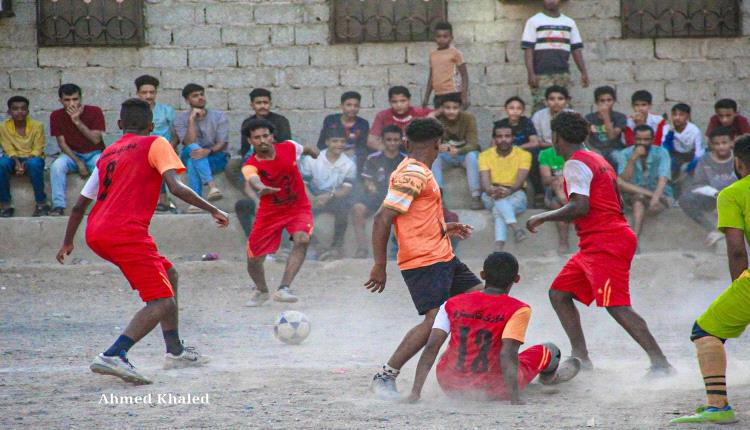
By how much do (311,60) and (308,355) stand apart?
7.55 metres

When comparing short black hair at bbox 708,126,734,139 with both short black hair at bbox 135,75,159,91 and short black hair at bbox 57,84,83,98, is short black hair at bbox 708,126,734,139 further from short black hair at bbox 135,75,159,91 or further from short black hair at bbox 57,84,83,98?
short black hair at bbox 57,84,83,98

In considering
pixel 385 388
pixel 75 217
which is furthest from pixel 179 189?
pixel 385 388

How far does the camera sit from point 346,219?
42.4 ft

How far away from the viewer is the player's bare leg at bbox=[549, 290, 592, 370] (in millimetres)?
7172

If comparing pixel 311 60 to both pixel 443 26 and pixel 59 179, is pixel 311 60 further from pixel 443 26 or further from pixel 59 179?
pixel 59 179

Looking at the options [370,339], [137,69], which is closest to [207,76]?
[137,69]

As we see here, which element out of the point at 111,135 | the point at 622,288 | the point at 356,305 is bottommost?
the point at 356,305

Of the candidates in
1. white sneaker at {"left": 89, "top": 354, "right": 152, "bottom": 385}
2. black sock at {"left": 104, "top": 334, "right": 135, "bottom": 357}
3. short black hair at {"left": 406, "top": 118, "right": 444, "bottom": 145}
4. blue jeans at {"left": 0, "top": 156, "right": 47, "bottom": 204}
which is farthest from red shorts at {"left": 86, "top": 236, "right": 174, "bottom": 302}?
blue jeans at {"left": 0, "top": 156, "right": 47, "bottom": 204}

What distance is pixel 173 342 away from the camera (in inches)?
290

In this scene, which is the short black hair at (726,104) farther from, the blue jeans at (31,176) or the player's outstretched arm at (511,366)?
the player's outstretched arm at (511,366)

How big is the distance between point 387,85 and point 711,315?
31.4ft

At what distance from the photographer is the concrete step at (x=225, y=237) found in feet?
42.6

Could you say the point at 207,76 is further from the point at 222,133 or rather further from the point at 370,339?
the point at 370,339

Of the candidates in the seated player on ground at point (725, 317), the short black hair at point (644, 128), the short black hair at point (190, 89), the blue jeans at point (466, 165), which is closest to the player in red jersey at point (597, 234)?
the seated player on ground at point (725, 317)
